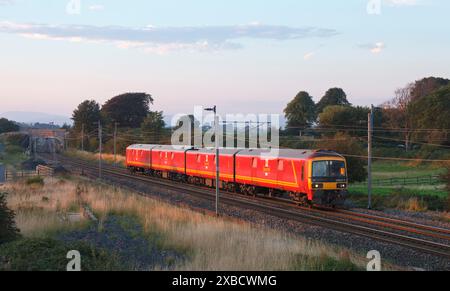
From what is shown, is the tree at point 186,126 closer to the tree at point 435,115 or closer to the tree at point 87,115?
the tree at point 435,115

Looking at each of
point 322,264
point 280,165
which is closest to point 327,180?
point 280,165

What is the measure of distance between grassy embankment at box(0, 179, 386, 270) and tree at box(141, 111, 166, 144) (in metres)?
51.2

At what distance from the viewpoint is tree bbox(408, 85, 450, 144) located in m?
65.8

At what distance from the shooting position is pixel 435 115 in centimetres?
6812

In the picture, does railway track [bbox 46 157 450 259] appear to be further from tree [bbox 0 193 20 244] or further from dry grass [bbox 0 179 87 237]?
tree [bbox 0 193 20 244]

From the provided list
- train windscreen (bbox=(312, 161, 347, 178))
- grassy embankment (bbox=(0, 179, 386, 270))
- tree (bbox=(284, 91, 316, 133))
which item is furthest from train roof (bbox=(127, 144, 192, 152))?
tree (bbox=(284, 91, 316, 133))

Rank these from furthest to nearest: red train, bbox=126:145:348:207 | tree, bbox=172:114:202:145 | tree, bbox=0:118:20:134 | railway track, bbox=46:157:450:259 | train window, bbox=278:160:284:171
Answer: tree, bbox=0:118:20:134 → tree, bbox=172:114:202:145 → train window, bbox=278:160:284:171 → red train, bbox=126:145:348:207 → railway track, bbox=46:157:450:259

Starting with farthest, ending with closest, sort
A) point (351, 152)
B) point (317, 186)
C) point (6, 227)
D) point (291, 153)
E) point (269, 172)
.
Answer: point (351, 152), point (269, 172), point (291, 153), point (317, 186), point (6, 227)

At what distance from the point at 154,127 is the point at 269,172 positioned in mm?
53748

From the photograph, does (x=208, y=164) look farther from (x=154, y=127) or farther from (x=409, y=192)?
(x=154, y=127)

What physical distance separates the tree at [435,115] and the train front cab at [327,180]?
146ft

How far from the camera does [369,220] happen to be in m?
21.1

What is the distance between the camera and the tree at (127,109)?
114312mm
